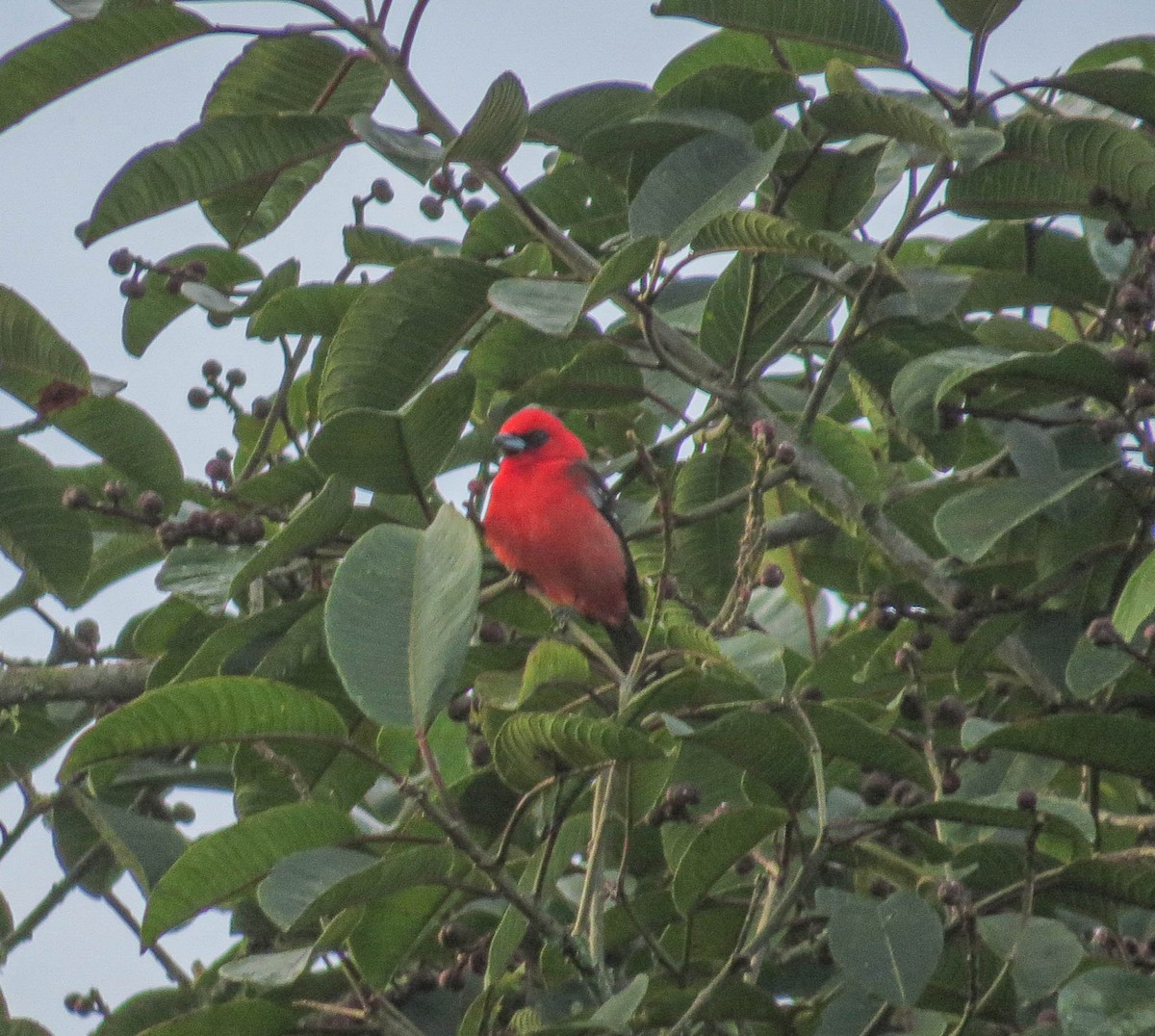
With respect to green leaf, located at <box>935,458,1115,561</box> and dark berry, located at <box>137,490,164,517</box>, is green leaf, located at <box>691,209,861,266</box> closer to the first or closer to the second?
green leaf, located at <box>935,458,1115,561</box>

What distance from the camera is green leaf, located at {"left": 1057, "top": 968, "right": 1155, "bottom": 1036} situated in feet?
7.84

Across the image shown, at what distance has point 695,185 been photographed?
309 cm

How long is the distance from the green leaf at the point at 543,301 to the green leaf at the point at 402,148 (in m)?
0.24

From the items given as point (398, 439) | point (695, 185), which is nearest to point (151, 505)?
point (398, 439)

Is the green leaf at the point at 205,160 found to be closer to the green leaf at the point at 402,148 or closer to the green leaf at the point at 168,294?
the green leaf at the point at 402,148

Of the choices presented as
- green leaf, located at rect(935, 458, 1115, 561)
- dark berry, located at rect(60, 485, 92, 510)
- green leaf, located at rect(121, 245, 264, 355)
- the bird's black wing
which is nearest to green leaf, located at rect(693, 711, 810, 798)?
green leaf, located at rect(935, 458, 1115, 561)

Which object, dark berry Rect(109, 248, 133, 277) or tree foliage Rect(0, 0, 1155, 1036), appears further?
dark berry Rect(109, 248, 133, 277)

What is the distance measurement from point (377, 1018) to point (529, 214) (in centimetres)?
146

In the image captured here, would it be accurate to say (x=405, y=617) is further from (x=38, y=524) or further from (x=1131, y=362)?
(x=1131, y=362)

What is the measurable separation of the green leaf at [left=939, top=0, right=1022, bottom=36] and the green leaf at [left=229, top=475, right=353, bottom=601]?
1412 millimetres

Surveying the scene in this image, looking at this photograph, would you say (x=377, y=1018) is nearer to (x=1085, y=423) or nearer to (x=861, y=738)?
(x=861, y=738)

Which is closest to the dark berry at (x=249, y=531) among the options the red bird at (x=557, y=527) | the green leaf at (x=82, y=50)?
the green leaf at (x=82, y=50)

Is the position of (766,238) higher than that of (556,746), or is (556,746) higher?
(766,238)

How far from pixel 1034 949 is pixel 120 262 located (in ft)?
7.77
